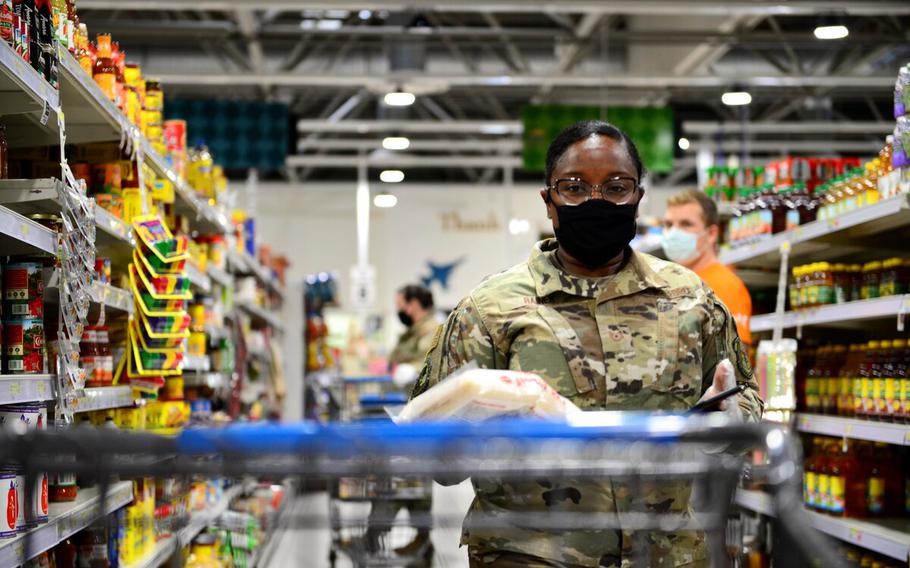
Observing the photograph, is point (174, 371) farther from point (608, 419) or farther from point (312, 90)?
point (312, 90)

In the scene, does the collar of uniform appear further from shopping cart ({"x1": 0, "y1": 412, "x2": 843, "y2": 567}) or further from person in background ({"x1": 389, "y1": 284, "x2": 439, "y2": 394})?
person in background ({"x1": 389, "y1": 284, "x2": 439, "y2": 394})

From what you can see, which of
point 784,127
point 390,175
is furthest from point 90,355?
point 390,175

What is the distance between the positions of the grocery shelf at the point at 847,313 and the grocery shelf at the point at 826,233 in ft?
0.98

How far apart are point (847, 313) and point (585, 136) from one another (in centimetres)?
230

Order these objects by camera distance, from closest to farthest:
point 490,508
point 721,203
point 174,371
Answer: point 490,508
point 174,371
point 721,203

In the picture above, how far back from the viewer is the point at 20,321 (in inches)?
101

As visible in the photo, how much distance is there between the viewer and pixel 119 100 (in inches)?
138

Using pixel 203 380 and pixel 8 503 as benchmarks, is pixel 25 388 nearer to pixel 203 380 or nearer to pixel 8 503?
pixel 8 503

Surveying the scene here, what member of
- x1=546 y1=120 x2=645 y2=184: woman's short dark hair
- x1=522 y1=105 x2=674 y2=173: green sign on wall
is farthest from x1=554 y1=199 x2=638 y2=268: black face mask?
x1=522 y1=105 x2=674 y2=173: green sign on wall

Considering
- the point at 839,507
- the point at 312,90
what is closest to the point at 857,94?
the point at 312,90

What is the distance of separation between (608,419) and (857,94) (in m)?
14.7

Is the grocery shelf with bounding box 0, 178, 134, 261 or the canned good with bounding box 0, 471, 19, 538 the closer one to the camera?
the canned good with bounding box 0, 471, 19, 538

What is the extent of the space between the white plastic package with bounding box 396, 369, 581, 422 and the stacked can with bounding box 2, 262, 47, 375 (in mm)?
1268

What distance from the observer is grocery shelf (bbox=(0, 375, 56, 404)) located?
7.43ft
